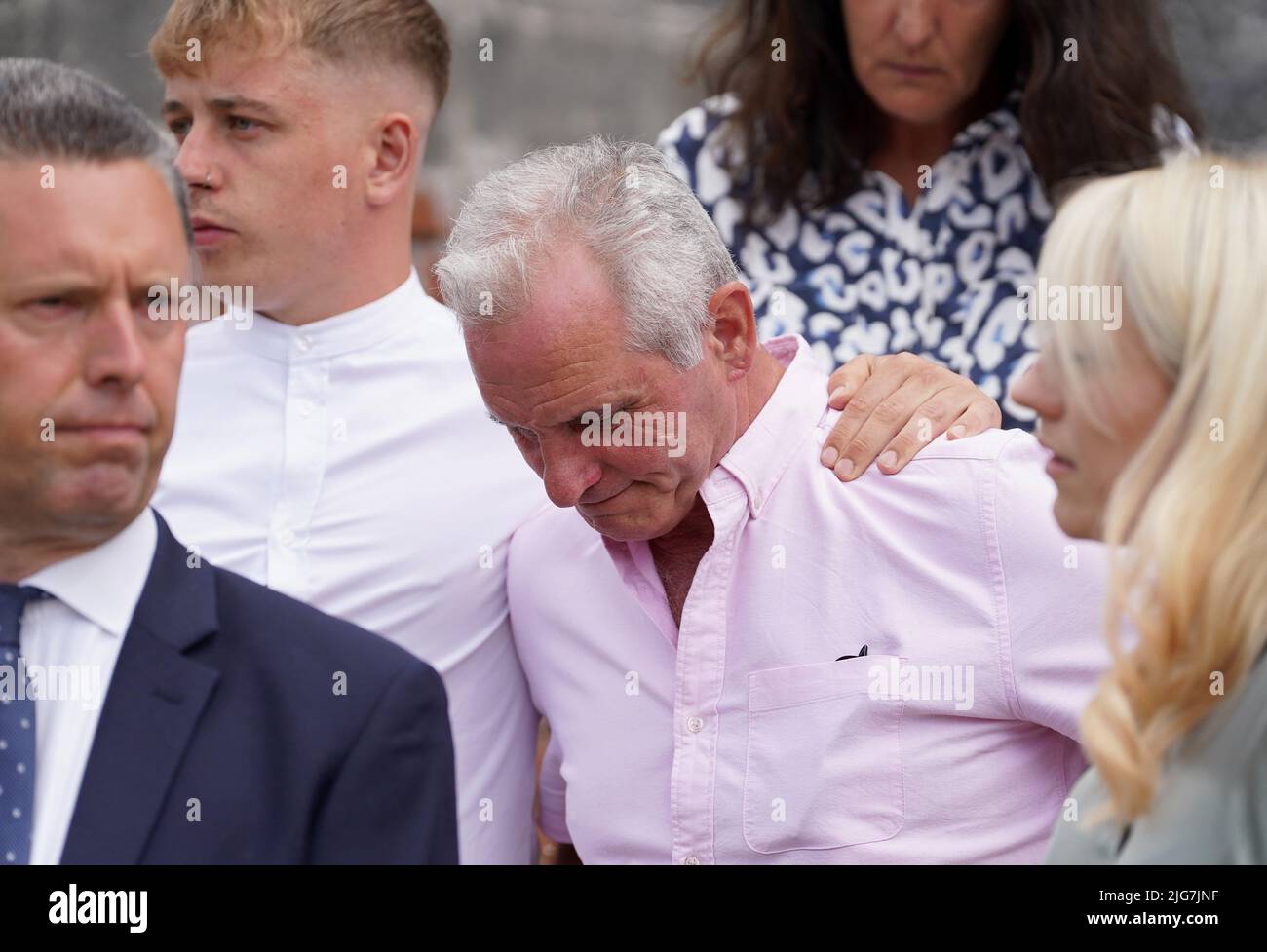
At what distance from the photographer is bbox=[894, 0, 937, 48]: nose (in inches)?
122

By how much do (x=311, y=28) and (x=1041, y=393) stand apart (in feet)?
5.29

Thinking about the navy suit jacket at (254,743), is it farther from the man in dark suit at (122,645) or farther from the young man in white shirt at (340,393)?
the young man in white shirt at (340,393)

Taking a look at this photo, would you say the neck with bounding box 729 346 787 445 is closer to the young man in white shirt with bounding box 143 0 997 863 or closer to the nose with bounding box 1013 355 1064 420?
the young man in white shirt with bounding box 143 0 997 863

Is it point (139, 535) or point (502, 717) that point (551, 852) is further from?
point (139, 535)

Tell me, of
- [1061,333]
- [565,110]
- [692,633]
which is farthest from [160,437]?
[565,110]

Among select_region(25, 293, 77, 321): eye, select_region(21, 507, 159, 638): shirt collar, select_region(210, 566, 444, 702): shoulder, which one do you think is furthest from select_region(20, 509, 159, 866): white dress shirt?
select_region(25, 293, 77, 321): eye

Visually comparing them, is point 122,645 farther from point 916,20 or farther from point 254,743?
point 916,20

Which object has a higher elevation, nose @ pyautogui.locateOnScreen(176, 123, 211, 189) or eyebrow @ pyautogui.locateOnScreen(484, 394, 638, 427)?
nose @ pyautogui.locateOnScreen(176, 123, 211, 189)

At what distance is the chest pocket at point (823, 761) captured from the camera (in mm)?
2428

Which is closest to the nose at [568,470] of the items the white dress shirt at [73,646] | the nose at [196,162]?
the white dress shirt at [73,646]

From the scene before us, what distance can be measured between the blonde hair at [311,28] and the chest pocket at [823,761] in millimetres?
1380

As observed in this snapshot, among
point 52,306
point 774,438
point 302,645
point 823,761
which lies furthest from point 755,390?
point 52,306

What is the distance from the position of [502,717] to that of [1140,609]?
1310mm

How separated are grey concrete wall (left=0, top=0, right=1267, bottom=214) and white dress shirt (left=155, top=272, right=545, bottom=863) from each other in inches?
133
